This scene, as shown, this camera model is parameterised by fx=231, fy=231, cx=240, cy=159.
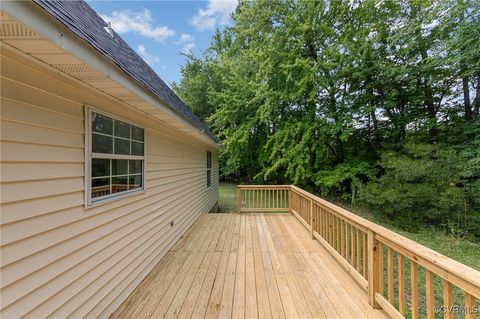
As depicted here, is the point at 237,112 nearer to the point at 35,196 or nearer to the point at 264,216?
the point at 264,216

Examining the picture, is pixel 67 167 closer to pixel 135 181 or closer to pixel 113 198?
pixel 113 198

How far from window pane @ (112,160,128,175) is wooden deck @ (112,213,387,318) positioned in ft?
4.53

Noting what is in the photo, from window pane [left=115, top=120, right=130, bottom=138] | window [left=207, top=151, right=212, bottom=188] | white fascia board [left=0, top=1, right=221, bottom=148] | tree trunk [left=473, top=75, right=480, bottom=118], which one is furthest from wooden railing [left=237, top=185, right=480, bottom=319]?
tree trunk [left=473, top=75, right=480, bottom=118]

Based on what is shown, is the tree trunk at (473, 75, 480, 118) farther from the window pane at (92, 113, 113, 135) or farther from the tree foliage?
the window pane at (92, 113, 113, 135)

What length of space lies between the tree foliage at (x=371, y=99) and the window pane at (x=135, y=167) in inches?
265

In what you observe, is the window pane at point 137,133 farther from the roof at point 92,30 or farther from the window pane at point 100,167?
the window pane at point 100,167

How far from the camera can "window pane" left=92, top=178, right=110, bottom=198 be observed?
2.16 m

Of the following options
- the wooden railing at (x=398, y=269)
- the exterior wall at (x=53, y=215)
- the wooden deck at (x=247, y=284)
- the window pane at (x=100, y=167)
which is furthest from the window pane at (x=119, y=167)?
the wooden railing at (x=398, y=269)

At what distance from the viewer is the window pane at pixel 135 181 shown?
2904 mm

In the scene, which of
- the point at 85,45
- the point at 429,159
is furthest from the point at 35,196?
the point at 429,159

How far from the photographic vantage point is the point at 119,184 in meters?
2.61

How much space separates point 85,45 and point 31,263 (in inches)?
54.4

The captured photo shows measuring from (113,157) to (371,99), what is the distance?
30.4 ft

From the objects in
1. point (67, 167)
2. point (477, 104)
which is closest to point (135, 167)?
point (67, 167)
